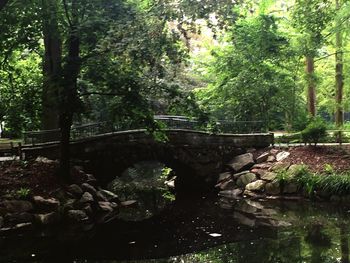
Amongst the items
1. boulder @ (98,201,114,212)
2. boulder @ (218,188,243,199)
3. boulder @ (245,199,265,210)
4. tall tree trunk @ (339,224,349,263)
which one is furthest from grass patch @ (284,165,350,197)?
boulder @ (98,201,114,212)

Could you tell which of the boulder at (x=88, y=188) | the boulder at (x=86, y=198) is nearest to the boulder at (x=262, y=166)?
the boulder at (x=88, y=188)

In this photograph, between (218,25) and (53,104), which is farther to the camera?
(53,104)

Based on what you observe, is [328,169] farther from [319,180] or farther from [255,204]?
[255,204]

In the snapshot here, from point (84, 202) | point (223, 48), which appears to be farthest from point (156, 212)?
point (223, 48)

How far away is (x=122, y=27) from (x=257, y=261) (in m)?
6.13

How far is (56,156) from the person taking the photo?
1577cm

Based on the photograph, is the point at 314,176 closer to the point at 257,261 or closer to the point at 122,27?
the point at 257,261

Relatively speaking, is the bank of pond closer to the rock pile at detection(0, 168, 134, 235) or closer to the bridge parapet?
the rock pile at detection(0, 168, 134, 235)

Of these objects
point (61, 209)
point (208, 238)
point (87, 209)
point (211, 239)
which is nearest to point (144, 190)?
point (87, 209)

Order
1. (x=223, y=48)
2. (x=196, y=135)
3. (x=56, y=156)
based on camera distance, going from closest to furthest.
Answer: (x=56, y=156) → (x=196, y=135) → (x=223, y=48)

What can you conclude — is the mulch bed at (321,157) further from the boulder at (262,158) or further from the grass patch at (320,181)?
the boulder at (262,158)

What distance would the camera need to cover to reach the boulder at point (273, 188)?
15711mm

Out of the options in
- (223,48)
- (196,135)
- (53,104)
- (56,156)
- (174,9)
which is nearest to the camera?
(174,9)

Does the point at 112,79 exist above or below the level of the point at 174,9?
below
